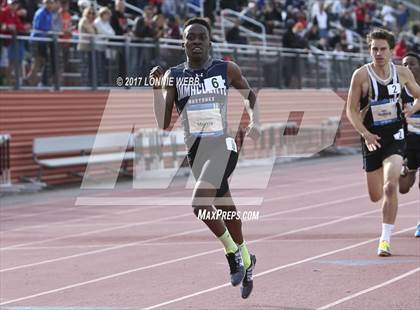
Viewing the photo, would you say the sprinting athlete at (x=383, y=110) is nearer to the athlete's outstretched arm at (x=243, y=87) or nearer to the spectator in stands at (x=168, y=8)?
the athlete's outstretched arm at (x=243, y=87)

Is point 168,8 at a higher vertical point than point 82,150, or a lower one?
higher

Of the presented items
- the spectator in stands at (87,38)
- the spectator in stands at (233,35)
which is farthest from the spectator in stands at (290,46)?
the spectator in stands at (87,38)

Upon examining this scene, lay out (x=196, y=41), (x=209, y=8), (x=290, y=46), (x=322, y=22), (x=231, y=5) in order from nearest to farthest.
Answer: (x=196, y=41)
(x=209, y=8)
(x=290, y=46)
(x=231, y=5)
(x=322, y=22)

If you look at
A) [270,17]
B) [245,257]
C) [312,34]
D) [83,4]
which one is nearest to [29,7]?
[83,4]

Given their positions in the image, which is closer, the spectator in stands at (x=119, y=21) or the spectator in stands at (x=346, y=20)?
the spectator in stands at (x=119, y=21)

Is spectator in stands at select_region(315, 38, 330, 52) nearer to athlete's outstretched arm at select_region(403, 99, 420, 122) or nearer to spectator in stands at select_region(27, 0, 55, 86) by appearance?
spectator in stands at select_region(27, 0, 55, 86)

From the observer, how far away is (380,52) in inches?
430

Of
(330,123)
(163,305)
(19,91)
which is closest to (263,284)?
(163,305)

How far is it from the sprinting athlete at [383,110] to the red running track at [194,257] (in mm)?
878

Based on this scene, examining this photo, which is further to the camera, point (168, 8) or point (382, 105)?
point (168, 8)

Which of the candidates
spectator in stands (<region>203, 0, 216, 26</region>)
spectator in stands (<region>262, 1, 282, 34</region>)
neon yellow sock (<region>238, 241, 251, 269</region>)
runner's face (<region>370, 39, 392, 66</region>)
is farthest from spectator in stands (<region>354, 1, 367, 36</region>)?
neon yellow sock (<region>238, 241, 251, 269</region>)

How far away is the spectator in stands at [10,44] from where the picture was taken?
19109mm

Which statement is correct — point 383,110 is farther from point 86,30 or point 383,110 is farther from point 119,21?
point 119,21

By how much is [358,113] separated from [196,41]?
296 cm
